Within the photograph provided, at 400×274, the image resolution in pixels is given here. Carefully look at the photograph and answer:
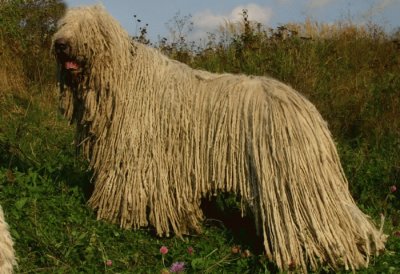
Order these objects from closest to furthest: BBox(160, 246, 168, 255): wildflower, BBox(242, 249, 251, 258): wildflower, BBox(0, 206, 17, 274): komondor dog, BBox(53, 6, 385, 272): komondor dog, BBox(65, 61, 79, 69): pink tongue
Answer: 1. BBox(0, 206, 17, 274): komondor dog
2. BBox(53, 6, 385, 272): komondor dog
3. BBox(160, 246, 168, 255): wildflower
4. BBox(242, 249, 251, 258): wildflower
5. BBox(65, 61, 79, 69): pink tongue

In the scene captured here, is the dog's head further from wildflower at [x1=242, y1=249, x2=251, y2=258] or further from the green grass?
wildflower at [x1=242, y1=249, x2=251, y2=258]

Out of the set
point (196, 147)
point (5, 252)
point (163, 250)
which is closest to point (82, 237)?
point (163, 250)

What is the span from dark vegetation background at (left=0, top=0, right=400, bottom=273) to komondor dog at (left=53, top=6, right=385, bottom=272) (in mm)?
197

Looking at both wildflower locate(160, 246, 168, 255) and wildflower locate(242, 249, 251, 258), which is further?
wildflower locate(242, 249, 251, 258)

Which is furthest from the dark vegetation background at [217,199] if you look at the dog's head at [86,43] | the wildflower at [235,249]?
the dog's head at [86,43]

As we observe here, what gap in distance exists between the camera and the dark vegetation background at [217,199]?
418cm

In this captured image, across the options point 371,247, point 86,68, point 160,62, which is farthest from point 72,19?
point 371,247

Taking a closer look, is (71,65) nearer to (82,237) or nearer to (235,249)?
(82,237)

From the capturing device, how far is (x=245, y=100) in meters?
4.17

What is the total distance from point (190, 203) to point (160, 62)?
1.03 metres

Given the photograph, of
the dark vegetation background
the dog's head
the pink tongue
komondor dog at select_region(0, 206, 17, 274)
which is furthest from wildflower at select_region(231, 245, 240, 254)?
komondor dog at select_region(0, 206, 17, 274)

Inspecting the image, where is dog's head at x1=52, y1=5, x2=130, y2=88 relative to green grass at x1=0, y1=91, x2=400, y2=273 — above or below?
above

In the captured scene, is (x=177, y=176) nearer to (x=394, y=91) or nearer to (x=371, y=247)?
(x=371, y=247)

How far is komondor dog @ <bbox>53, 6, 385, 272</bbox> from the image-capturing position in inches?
153
